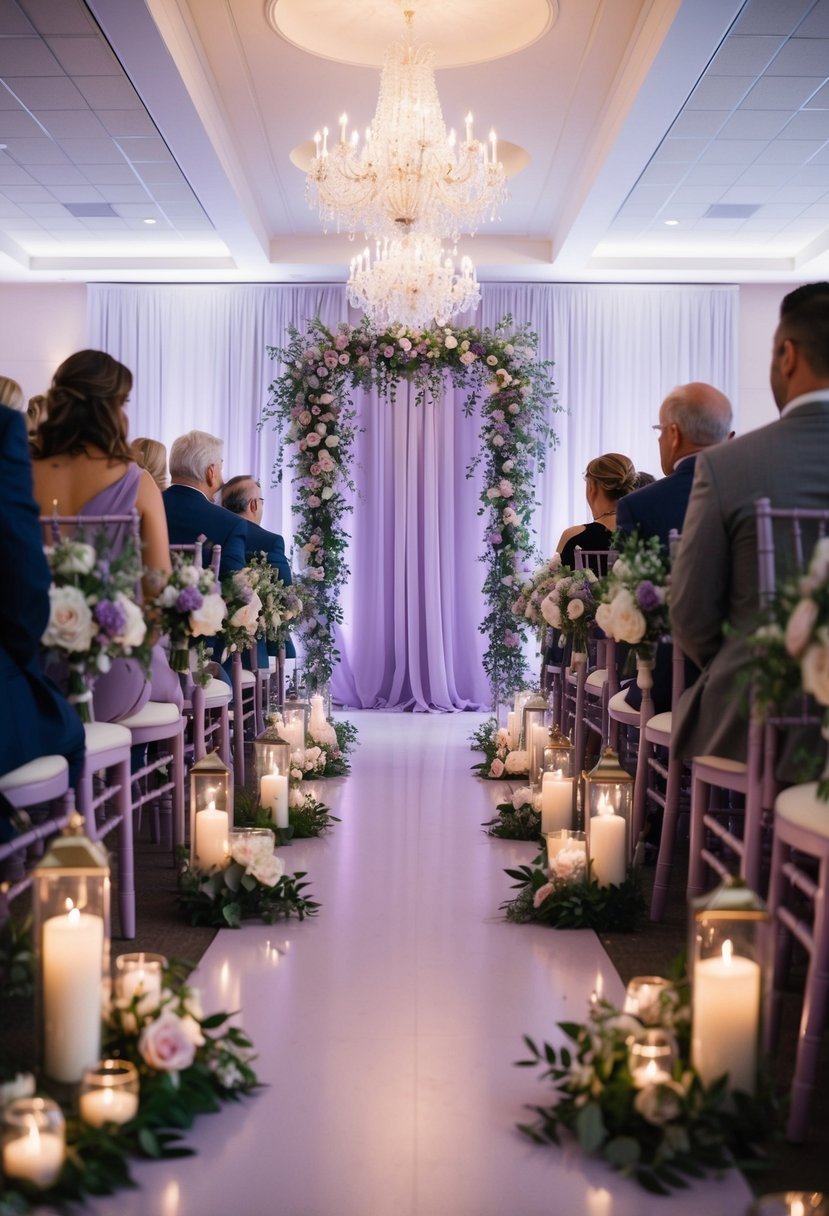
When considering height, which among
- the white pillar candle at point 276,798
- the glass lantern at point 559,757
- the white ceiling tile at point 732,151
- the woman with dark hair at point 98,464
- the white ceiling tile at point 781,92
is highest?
the white ceiling tile at point 732,151

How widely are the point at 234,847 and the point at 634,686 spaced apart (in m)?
1.56

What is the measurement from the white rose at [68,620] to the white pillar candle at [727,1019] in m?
1.54

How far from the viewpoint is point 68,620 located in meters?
2.69

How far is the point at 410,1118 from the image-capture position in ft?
7.23

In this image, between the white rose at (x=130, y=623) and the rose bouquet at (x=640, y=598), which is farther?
the rose bouquet at (x=640, y=598)

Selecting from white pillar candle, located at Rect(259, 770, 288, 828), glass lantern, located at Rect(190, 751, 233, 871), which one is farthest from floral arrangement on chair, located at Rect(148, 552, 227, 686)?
white pillar candle, located at Rect(259, 770, 288, 828)

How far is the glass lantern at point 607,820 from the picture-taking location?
342cm

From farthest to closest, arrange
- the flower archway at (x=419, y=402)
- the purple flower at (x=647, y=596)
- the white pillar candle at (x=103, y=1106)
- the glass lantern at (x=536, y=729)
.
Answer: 1. the flower archway at (x=419, y=402)
2. the glass lantern at (x=536, y=729)
3. the purple flower at (x=647, y=596)
4. the white pillar candle at (x=103, y=1106)

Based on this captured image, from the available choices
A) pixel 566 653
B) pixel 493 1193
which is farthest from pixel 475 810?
pixel 493 1193

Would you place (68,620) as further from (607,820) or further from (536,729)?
(536,729)

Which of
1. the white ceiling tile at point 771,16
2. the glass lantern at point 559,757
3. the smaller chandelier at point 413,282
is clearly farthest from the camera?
the smaller chandelier at point 413,282

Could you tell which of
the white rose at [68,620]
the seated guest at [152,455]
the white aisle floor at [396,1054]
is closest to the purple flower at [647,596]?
the white aisle floor at [396,1054]

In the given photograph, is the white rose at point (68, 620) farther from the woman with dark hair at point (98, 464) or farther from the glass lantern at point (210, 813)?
the glass lantern at point (210, 813)

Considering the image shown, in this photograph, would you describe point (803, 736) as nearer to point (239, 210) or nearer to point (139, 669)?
point (139, 669)
